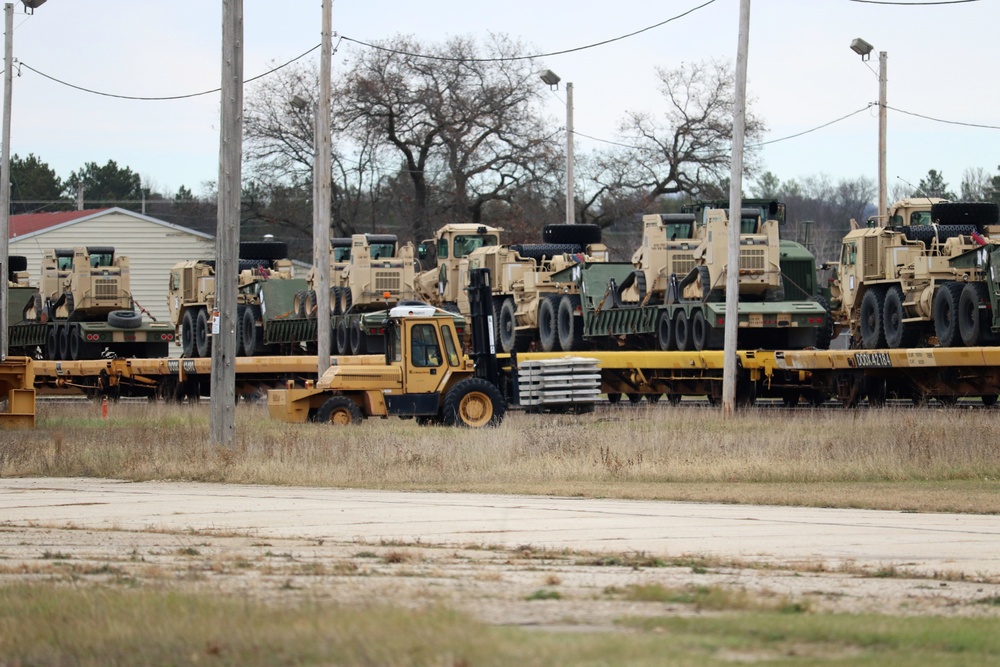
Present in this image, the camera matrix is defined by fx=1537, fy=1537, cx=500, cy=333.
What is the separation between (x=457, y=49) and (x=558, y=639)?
55.3 meters

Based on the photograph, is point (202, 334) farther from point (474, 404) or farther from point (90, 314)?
point (474, 404)

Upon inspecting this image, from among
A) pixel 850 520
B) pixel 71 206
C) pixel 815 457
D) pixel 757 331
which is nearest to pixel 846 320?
pixel 757 331

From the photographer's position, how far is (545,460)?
18328 mm

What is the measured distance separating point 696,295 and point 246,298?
1646 centimetres

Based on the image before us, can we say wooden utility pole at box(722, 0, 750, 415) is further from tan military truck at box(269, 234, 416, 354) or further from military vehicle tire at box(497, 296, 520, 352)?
tan military truck at box(269, 234, 416, 354)

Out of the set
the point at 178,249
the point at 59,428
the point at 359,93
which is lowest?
the point at 59,428

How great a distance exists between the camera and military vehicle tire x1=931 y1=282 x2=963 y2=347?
2681 centimetres

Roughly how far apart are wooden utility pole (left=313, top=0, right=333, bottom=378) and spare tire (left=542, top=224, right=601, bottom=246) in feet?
36.9

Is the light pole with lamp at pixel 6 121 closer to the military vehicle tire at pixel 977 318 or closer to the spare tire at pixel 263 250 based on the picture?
the spare tire at pixel 263 250

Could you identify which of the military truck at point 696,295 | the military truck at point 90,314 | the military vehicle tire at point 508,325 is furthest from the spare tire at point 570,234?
the military truck at point 90,314

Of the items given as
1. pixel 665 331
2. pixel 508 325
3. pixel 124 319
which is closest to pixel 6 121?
pixel 124 319

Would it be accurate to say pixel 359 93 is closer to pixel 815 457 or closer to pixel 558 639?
pixel 815 457

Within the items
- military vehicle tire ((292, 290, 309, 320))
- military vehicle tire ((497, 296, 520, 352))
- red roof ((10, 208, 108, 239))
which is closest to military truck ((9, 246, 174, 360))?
military vehicle tire ((292, 290, 309, 320))

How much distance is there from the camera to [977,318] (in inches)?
1030
